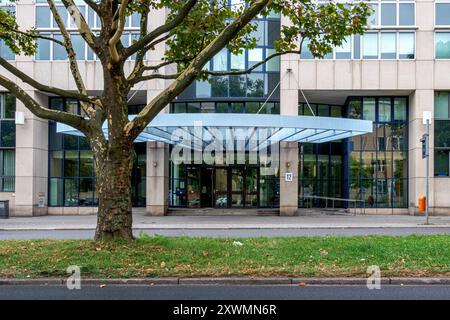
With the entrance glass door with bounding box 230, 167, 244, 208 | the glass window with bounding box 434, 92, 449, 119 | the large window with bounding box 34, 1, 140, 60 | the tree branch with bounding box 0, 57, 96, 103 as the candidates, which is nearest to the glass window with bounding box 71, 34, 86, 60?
the large window with bounding box 34, 1, 140, 60

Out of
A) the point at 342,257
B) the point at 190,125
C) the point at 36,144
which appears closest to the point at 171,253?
the point at 342,257

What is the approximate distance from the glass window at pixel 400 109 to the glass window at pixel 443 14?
4531mm

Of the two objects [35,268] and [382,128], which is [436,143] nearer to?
[382,128]

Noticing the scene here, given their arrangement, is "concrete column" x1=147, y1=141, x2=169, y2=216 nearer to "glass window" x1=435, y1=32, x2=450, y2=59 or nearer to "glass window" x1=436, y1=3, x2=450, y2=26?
"glass window" x1=435, y1=32, x2=450, y2=59

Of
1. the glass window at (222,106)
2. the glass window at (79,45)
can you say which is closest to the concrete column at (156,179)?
the glass window at (222,106)

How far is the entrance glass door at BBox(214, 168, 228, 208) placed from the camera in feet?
97.8

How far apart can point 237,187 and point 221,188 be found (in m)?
0.99

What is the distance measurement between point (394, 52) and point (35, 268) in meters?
23.2

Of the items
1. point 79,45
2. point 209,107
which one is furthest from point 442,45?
point 79,45

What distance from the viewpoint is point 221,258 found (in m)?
9.66

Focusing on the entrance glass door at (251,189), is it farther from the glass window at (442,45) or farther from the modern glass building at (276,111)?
the glass window at (442,45)

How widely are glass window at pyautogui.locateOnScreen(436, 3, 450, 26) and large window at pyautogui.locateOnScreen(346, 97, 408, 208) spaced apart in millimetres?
4534

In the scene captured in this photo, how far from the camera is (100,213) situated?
10.4 meters
